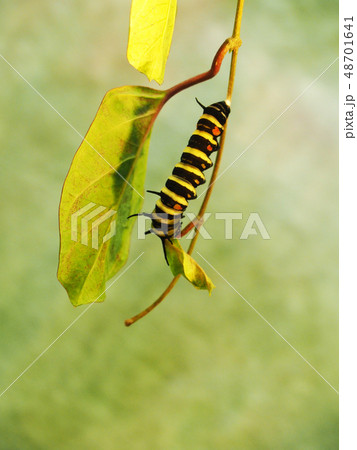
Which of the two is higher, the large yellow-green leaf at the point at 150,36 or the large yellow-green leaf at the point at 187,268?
the large yellow-green leaf at the point at 150,36

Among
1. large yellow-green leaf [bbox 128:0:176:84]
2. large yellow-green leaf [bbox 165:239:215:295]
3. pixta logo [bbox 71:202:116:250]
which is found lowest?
large yellow-green leaf [bbox 165:239:215:295]

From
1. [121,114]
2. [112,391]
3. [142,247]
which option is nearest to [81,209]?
[121,114]

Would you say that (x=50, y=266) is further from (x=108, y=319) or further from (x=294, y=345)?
(x=294, y=345)

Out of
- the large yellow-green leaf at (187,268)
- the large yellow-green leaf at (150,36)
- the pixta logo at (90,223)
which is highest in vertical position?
the large yellow-green leaf at (150,36)

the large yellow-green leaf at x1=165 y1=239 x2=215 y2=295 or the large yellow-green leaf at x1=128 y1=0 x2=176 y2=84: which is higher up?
the large yellow-green leaf at x1=128 y1=0 x2=176 y2=84
